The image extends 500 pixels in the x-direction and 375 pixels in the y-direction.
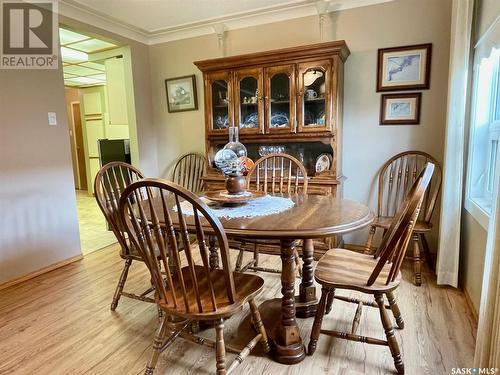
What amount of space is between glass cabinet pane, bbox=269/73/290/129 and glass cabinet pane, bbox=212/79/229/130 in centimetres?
47

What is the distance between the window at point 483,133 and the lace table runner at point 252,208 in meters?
1.20

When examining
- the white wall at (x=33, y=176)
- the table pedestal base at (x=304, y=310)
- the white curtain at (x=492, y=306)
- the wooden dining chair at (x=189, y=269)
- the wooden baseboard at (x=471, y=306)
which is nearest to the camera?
the white curtain at (x=492, y=306)

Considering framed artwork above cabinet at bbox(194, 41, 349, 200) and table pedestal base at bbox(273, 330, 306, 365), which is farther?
framed artwork above cabinet at bbox(194, 41, 349, 200)

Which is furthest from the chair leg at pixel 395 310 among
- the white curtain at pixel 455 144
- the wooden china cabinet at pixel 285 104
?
the wooden china cabinet at pixel 285 104

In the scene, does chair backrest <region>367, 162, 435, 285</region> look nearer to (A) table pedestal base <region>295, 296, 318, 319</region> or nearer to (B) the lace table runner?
(B) the lace table runner

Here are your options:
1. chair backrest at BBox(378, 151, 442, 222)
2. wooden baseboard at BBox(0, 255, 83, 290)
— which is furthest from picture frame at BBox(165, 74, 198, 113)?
chair backrest at BBox(378, 151, 442, 222)

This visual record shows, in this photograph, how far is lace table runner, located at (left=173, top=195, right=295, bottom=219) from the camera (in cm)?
159

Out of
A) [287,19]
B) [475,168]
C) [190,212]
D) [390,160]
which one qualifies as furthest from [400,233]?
[287,19]

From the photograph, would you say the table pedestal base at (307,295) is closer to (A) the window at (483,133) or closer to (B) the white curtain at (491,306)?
Answer: (B) the white curtain at (491,306)

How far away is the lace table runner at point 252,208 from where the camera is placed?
159 centimetres

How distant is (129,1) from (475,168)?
3076 millimetres

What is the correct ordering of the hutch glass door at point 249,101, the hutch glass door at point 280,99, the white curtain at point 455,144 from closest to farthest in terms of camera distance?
the white curtain at point 455,144
the hutch glass door at point 280,99
the hutch glass door at point 249,101

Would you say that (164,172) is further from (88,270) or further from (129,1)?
(129,1)

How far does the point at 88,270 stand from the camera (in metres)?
2.76
